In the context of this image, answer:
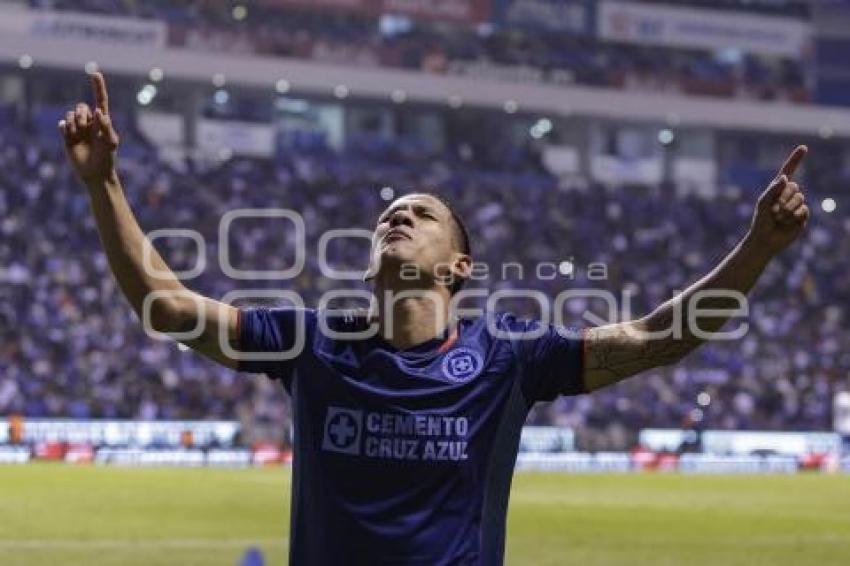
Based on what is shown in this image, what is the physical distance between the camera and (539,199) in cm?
5425

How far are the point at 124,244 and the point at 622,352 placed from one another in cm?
167

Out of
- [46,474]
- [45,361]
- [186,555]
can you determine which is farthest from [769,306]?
[186,555]

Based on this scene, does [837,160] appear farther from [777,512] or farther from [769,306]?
[777,512]

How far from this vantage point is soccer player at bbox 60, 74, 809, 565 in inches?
201

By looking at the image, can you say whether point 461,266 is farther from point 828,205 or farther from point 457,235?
point 828,205

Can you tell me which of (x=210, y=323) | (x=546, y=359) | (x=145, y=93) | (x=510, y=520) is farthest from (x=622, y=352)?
(x=145, y=93)

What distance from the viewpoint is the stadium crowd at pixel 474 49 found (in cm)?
5441

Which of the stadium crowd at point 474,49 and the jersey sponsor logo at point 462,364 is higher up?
the stadium crowd at point 474,49

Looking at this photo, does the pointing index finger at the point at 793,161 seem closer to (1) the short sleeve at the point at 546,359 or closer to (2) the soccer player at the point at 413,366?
(2) the soccer player at the point at 413,366

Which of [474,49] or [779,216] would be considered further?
[474,49]

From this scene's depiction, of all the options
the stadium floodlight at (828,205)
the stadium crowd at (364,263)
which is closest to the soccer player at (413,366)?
the stadium crowd at (364,263)

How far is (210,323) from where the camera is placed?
Answer: 5312 mm


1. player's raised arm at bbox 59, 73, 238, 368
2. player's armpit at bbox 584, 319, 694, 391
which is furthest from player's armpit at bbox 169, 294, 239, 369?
player's armpit at bbox 584, 319, 694, 391

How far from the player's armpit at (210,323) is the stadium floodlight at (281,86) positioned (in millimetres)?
50688
